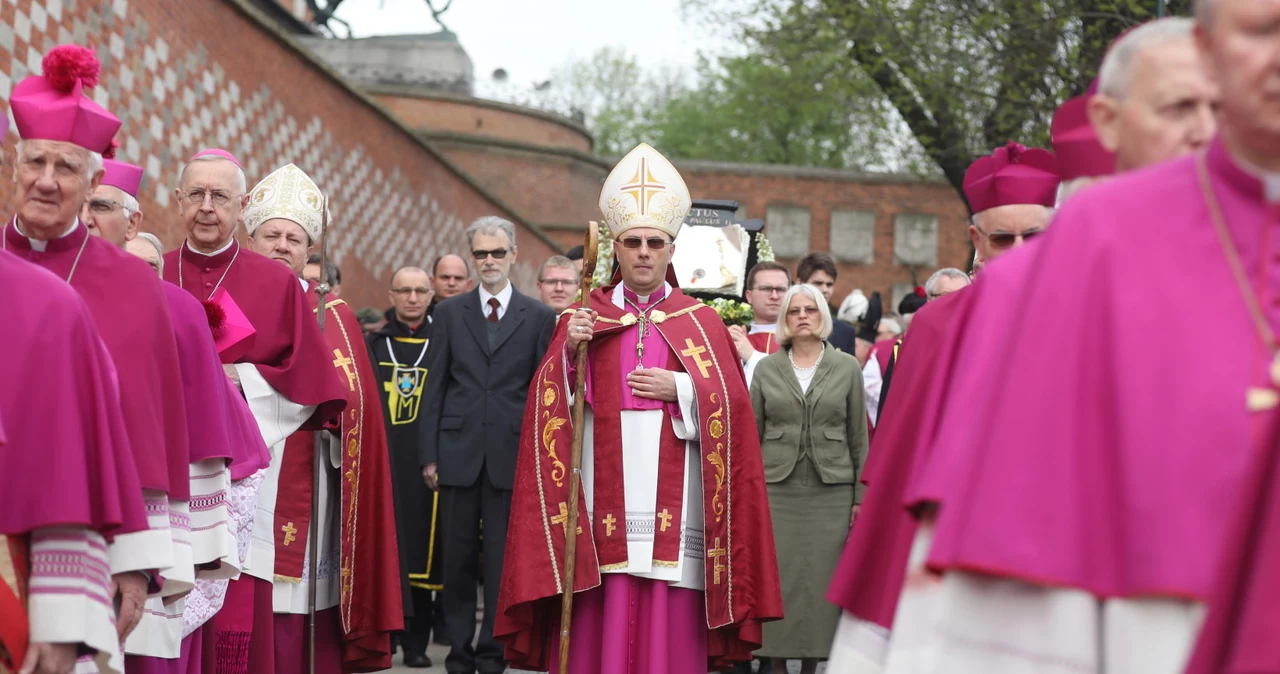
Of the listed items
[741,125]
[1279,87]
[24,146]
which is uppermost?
[741,125]

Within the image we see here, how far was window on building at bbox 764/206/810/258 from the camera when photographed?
36.6 meters

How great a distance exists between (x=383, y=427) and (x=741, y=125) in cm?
4208

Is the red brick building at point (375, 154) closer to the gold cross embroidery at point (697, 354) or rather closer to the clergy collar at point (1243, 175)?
the gold cross embroidery at point (697, 354)

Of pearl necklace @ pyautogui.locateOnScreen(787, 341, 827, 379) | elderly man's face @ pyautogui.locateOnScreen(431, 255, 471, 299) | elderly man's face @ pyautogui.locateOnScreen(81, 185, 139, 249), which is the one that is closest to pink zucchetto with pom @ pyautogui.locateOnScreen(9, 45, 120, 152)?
elderly man's face @ pyautogui.locateOnScreen(81, 185, 139, 249)

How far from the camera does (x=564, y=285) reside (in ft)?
34.5

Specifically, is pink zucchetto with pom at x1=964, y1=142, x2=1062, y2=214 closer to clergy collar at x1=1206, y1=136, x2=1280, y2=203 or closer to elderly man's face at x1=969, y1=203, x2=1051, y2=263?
elderly man's face at x1=969, y1=203, x2=1051, y2=263

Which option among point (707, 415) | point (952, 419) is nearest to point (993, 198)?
point (707, 415)

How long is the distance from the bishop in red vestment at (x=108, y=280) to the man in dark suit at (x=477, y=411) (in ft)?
13.3

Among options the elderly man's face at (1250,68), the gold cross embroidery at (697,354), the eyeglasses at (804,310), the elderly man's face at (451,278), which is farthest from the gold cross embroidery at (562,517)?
the elderly man's face at (1250,68)

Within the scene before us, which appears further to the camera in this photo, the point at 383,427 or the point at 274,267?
the point at 383,427

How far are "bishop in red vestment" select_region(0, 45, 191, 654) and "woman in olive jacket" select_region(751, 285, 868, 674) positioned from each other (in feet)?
15.1

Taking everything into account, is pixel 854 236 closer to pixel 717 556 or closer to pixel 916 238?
pixel 916 238

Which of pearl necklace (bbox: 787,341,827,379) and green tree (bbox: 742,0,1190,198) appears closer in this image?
pearl necklace (bbox: 787,341,827,379)

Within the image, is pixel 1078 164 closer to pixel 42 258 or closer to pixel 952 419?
pixel 952 419
